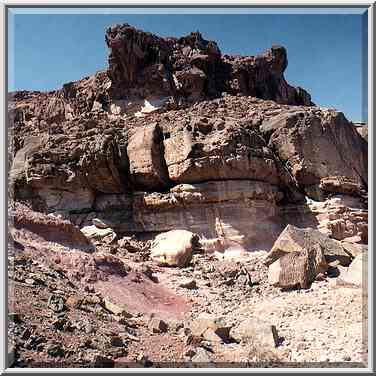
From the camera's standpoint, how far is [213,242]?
49.1 ft

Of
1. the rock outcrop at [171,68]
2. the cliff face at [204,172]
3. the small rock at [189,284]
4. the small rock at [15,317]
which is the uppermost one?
the rock outcrop at [171,68]

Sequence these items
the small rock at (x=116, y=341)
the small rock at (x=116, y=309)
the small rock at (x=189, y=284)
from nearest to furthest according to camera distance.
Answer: the small rock at (x=116, y=341), the small rock at (x=116, y=309), the small rock at (x=189, y=284)

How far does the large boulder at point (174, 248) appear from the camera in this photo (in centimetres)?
1392

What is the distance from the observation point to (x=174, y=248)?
14.2 m

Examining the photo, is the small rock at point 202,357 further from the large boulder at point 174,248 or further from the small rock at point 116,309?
the large boulder at point 174,248

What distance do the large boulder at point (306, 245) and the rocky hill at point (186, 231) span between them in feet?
0.17

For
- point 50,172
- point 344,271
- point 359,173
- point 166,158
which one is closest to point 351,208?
point 359,173

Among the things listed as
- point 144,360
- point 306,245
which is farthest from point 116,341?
point 306,245

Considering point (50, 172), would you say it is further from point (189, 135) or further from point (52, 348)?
point (52, 348)

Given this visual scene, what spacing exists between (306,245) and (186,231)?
214 inches

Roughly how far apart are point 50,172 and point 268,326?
1300 centimetres

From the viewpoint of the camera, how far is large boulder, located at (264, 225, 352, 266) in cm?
1121

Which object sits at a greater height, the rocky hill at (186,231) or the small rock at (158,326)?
the rocky hill at (186,231)

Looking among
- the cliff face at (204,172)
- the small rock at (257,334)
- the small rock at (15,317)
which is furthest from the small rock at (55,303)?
the cliff face at (204,172)
